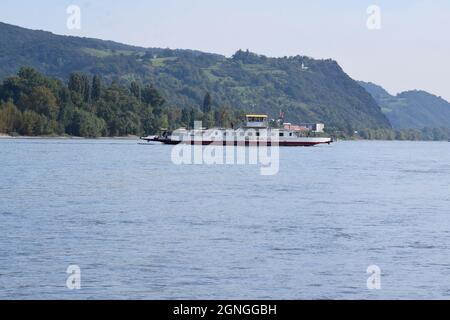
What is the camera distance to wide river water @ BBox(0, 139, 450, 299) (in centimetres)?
3534

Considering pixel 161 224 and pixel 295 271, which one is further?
pixel 161 224

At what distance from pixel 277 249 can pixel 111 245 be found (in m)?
7.24

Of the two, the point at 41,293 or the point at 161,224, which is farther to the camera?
the point at 161,224

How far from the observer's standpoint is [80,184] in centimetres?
8500

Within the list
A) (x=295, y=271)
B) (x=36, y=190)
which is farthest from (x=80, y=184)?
(x=295, y=271)

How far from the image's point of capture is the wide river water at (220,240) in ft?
116

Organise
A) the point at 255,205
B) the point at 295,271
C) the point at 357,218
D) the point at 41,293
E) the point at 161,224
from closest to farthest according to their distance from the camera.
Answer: the point at 41,293, the point at 295,271, the point at 161,224, the point at 357,218, the point at 255,205

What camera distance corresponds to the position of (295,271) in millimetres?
38312

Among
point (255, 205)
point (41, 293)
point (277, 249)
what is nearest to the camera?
point (41, 293)

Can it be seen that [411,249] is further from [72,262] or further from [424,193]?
[424,193]

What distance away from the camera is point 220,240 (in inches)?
1858

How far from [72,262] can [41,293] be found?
5.83 m
